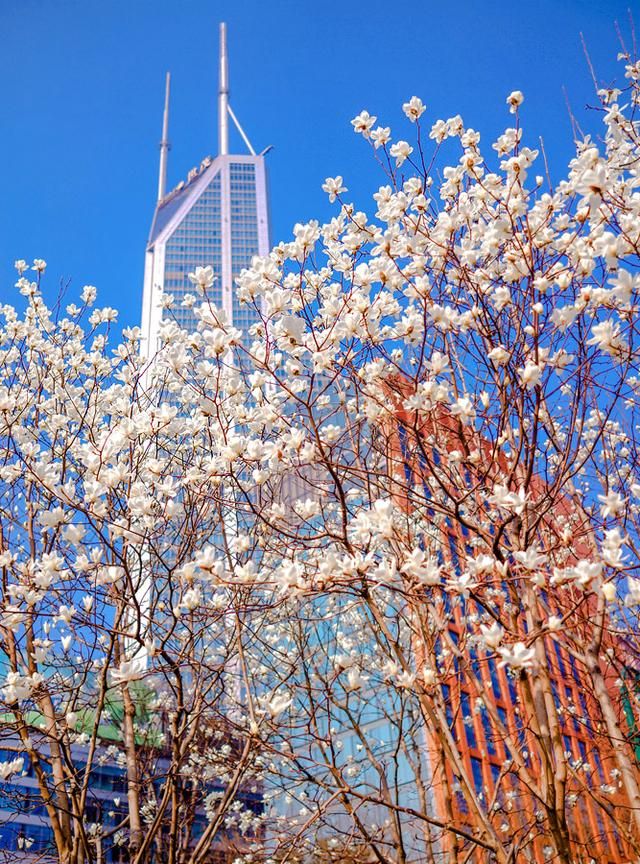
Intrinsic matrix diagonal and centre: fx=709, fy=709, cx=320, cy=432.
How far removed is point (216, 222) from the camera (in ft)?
326

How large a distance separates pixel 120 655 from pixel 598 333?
10.1 ft

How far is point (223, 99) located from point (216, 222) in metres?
23.9

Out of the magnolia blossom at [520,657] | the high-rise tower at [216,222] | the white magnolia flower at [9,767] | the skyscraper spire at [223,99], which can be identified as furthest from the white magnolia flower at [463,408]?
the skyscraper spire at [223,99]

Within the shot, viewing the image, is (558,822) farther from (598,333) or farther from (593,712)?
(593,712)

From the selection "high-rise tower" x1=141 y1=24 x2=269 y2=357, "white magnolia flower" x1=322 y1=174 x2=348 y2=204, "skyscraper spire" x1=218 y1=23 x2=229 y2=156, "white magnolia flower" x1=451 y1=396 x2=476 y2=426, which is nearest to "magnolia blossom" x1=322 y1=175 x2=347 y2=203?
"white magnolia flower" x1=322 y1=174 x2=348 y2=204

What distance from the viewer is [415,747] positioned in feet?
17.5

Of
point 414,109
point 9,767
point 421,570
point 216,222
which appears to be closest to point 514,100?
point 414,109

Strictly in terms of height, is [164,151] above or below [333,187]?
above

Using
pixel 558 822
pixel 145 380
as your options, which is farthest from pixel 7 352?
pixel 558 822

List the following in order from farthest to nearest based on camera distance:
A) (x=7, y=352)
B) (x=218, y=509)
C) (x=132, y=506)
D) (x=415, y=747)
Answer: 1. (x=415, y=747)
2. (x=7, y=352)
3. (x=218, y=509)
4. (x=132, y=506)

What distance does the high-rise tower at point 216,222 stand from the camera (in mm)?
93250

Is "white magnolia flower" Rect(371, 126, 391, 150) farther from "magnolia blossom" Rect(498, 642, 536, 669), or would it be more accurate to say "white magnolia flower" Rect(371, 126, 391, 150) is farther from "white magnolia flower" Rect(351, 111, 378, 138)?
"magnolia blossom" Rect(498, 642, 536, 669)

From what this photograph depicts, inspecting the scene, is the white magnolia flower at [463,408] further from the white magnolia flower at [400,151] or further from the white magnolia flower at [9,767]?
the white magnolia flower at [9,767]

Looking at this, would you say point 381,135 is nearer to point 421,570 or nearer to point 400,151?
point 400,151
